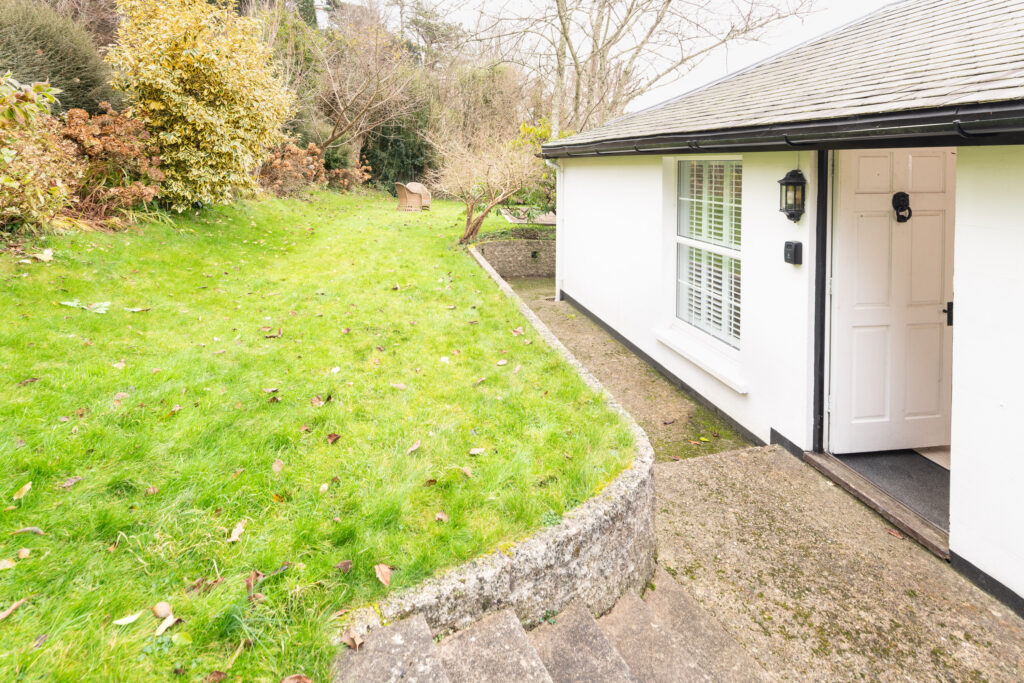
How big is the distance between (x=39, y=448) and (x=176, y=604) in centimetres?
193

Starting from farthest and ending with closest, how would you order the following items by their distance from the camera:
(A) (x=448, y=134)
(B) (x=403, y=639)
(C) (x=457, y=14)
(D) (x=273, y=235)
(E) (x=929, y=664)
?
(A) (x=448, y=134) → (C) (x=457, y=14) → (D) (x=273, y=235) → (E) (x=929, y=664) → (B) (x=403, y=639)

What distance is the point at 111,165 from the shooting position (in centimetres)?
1163

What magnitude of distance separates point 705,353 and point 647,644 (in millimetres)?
4549

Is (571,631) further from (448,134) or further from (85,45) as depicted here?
(448,134)

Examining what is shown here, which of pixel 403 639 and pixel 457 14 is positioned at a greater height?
pixel 457 14

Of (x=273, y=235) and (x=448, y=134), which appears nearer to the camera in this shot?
(x=273, y=235)

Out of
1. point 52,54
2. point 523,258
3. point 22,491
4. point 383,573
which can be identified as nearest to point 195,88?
point 52,54

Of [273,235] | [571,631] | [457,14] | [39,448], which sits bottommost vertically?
[571,631]

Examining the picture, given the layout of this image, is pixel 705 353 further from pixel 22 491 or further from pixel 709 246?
pixel 22 491

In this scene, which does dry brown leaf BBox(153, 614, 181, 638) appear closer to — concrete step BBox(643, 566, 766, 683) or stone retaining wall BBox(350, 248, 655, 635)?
stone retaining wall BBox(350, 248, 655, 635)

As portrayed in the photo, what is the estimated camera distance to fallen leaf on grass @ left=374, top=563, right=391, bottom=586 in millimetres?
2893

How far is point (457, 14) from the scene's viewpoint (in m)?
18.8

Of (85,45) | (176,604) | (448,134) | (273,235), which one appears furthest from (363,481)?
(448,134)

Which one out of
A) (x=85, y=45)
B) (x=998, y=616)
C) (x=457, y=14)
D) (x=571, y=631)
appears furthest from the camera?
(x=457, y=14)
